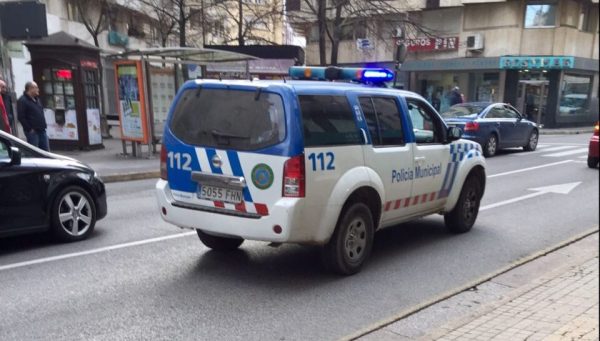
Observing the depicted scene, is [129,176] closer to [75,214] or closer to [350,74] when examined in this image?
[75,214]

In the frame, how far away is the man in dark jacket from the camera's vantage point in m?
11.1

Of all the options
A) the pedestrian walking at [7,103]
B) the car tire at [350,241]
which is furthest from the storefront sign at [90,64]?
the car tire at [350,241]

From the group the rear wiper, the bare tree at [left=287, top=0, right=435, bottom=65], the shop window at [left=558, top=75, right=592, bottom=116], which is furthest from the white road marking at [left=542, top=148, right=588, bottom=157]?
the rear wiper

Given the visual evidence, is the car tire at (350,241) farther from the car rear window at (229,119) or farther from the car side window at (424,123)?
the car side window at (424,123)

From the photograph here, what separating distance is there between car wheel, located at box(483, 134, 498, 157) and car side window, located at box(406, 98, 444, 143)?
9615mm

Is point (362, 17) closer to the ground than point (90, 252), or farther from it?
farther from it

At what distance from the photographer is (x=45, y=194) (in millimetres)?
6180

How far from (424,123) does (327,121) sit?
2.02 meters

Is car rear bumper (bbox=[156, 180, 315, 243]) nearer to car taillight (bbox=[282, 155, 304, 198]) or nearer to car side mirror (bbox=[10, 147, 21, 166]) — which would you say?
car taillight (bbox=[282, 155, 304, 198])

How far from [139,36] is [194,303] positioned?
39.5 m

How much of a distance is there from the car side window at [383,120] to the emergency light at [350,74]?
1.03 feet

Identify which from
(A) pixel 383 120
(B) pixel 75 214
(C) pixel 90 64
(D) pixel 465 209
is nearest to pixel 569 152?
(D) pixel 465 209

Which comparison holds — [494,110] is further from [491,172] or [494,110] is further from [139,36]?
[139,36]

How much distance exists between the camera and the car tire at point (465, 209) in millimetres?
7102
